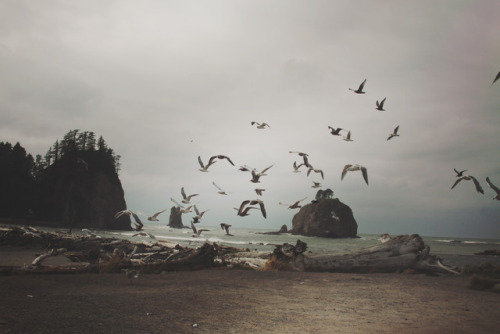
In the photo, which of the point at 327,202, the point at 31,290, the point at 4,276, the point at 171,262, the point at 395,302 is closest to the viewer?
→ the point at 31,290

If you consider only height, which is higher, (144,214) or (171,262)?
(144,214)

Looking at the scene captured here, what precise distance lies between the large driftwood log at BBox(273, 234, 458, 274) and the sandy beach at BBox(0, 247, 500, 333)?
113 inches

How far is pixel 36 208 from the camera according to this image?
2879 inches

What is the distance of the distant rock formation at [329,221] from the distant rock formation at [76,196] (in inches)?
2363

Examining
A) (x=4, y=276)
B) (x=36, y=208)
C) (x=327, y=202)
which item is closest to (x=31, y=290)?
(x=4, y=276)

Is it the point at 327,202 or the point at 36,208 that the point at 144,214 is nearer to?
the point at 36,208

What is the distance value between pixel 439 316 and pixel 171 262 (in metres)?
9.84

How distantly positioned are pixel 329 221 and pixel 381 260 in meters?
79.8

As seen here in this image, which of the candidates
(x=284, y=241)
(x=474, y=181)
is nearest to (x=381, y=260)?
(x=474, y=181)

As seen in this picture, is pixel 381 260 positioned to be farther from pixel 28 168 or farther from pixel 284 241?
pixel 28 168

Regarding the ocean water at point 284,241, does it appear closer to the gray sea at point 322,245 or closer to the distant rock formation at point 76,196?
the gray sea at point 322,245

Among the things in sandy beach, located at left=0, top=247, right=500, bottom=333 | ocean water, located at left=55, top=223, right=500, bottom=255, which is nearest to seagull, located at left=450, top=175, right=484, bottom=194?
sandy beach, located at left=0, top=247, right=500, bottom=333

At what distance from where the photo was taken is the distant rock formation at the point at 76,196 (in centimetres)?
7356

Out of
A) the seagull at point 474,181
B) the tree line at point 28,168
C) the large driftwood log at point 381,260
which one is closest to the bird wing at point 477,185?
the seagull at point 474,181
